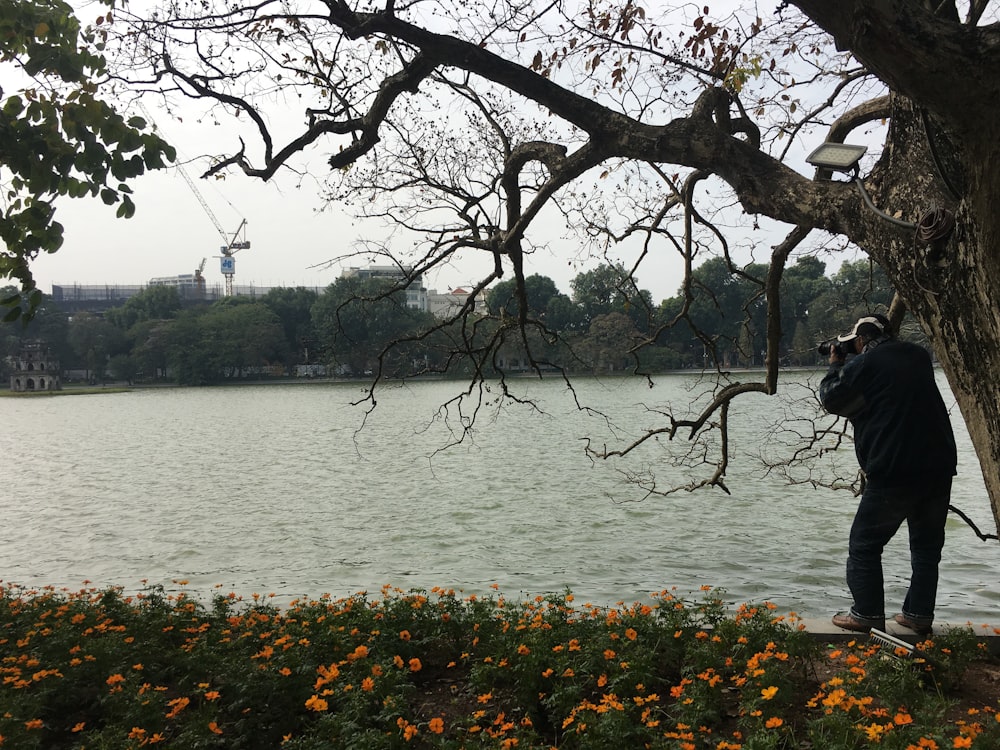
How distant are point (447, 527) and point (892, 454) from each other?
10219 mm

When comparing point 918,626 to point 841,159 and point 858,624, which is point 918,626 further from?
point 841,159

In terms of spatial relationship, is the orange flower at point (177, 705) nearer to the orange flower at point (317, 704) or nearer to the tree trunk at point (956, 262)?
the orange flower at point (317, 704)

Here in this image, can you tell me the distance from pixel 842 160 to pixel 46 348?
11786 centimetres

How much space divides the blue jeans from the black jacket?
9 centimetres

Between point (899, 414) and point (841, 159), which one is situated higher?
point (841, 159)

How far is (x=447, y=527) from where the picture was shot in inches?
555

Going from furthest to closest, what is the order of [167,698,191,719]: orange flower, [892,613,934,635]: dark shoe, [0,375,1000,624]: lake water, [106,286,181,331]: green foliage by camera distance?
[106,286,181,331]: green foliage
[0,375,1000,624]: lake water
[892,613,934,635]: dark shoe
[167,698,191,719]: orange flower

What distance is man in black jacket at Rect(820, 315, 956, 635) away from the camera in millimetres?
4574

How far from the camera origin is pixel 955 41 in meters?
3.20

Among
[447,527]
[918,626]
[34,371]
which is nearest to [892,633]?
[918,626]

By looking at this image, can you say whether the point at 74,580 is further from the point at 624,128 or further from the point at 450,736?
the point at 624,128

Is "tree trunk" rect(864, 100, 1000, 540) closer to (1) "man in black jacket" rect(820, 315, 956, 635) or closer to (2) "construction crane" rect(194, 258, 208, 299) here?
(1) "man in black jacket" rect(820, 315, 956, 635)

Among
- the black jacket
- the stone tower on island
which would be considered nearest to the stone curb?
the black jacket

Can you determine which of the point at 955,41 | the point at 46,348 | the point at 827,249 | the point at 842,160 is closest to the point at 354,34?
the point at 842,160
